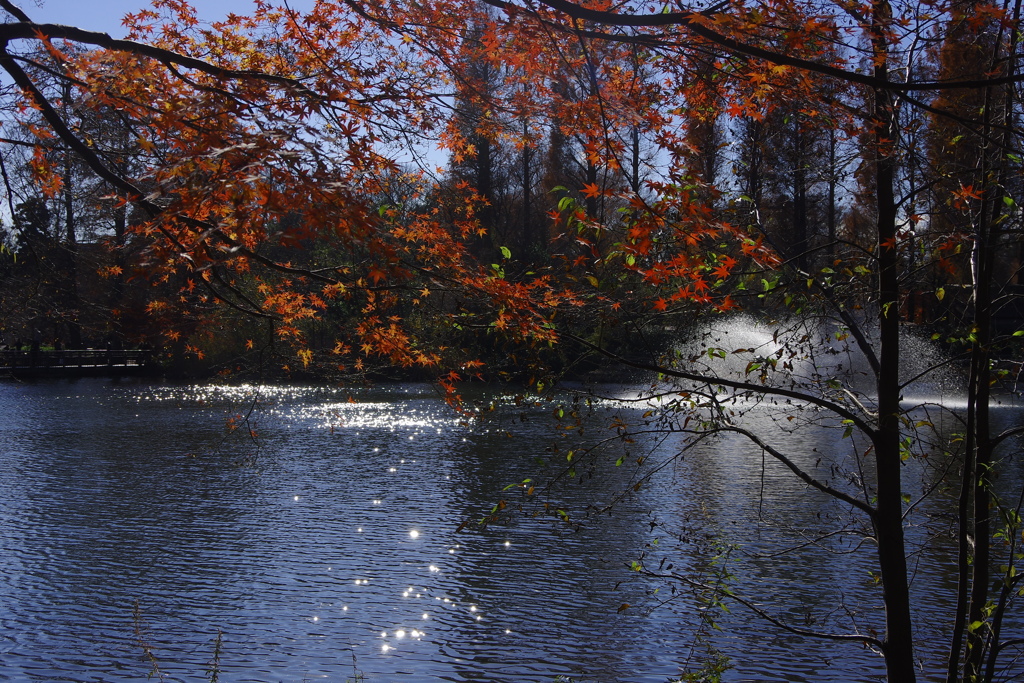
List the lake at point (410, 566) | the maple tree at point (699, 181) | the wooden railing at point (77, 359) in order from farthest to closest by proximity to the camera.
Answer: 1. the wooden railing at point (77, 359)
2. the lake at point (410, 566)
3. the maple tree at point (699, 181)

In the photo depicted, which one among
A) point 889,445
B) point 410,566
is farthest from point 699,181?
point 410,566

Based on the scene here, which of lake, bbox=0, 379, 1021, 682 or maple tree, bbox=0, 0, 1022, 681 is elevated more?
maple tree, bbox=0, 0, 1022, 681

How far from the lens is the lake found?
6164 mm

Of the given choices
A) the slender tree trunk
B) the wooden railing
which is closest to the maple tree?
the slender tree trunk

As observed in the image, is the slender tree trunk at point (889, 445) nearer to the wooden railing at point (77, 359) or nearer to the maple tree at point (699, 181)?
the maple tree at point (699, 181)

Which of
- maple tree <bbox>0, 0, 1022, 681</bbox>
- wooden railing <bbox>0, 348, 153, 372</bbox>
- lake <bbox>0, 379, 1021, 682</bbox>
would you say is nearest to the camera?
maple tree <bbox>0, 0, 1022, 681</bbox>

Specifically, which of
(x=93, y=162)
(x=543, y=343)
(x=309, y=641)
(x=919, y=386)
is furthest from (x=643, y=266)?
(x=919, y=386)

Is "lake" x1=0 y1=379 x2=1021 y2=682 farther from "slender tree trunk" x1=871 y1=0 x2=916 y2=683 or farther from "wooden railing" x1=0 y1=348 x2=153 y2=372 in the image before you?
"wooden railing" x1=0 y1=348 x2=153 y2=372

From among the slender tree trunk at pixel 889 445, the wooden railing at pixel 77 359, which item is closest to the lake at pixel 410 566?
the slender tree trunk at pixel 889 445

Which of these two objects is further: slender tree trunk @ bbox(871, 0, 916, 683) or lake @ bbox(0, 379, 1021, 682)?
lake @ bbox(0, 379, 1021, 682)

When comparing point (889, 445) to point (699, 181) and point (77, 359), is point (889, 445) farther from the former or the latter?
point (77, 359)

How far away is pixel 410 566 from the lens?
26.8ft

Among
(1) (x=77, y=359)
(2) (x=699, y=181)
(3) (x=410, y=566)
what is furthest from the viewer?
(1) (x=77, y=359)

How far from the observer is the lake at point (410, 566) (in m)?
6.16
